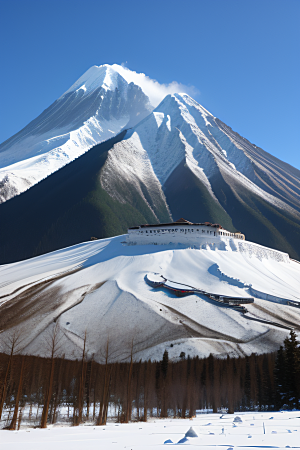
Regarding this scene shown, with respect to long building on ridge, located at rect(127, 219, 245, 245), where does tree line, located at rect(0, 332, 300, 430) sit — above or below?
below

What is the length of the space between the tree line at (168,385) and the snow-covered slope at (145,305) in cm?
667

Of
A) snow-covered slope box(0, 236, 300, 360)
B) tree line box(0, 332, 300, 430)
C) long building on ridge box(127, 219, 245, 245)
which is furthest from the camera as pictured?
long building on ridge box(127, 219, 245, 245)

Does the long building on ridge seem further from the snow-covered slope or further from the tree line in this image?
the tree line

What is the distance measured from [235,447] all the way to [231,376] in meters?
39.2

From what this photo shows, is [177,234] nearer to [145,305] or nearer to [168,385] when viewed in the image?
[145,305]

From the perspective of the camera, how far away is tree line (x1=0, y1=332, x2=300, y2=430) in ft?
128

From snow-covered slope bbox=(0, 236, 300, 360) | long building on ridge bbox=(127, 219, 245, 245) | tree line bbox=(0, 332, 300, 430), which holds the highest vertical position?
long building on ridge bbox=(127, 219, 245, 245)

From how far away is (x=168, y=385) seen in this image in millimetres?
45781

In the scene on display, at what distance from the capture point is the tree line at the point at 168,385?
38.9 metres

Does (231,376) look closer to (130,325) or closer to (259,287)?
(130,325)

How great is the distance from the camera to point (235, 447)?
12.1 m

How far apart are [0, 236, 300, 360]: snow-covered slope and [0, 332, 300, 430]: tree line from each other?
21.9 feet

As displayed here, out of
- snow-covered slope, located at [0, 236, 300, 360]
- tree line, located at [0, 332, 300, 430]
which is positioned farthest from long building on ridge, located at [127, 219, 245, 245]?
tree line, located at [0, 332, 300, 430]

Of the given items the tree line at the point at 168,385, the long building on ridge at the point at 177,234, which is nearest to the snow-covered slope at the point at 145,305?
the long building on ridge at the point at 177,234
